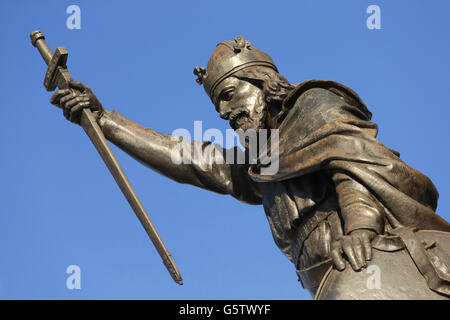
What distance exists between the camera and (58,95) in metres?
9.74

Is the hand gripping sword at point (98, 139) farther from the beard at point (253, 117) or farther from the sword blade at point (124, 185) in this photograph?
the beard at point (253, 117)

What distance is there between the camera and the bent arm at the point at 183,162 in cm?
991

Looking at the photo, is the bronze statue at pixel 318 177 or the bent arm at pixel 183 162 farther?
the bent arm at pixel 183 162

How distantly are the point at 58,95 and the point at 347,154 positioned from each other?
3553 millimetres

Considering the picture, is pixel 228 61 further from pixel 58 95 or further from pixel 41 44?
pixel 41 44

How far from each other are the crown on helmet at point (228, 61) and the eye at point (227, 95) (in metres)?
0.15

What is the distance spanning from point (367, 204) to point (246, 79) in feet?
7.96

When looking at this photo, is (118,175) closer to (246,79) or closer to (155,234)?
(155,234)

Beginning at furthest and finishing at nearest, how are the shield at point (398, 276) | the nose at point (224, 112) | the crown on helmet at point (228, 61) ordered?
1. the crown on helmet at point (228, 61)
2. the nose at point (224, 112)
3. the shield at point (398, 276)

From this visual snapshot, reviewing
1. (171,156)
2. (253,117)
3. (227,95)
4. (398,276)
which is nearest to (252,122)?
(253,117)

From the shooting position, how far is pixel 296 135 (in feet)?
28.6

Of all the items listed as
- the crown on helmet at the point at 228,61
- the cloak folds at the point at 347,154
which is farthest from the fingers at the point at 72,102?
the cloak folds at the point at 347,154

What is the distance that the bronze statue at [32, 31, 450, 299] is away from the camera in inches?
291
